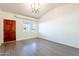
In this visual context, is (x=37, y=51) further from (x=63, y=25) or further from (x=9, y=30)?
(x=9, y=30)

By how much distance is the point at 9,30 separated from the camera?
6547 mm

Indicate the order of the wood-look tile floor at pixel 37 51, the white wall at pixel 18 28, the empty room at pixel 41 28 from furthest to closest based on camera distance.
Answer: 1. the white wall at pixel 18 28
2. the empty room at pixel 41 28
3. the wood-look tile floor at pixel 37 51

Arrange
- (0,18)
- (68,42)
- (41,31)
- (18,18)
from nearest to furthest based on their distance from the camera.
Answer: (68,42) → (0,18) → (18,18) → (41,31)

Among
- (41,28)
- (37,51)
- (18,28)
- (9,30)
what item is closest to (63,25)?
(37,51)

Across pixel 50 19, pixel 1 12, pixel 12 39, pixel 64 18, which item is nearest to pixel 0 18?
pixel 1 12

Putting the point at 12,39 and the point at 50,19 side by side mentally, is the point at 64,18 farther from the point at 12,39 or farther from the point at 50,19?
the point at 12,39

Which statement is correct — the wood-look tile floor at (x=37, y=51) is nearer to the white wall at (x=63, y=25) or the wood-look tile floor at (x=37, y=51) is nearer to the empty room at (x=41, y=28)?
the empty room at (x=41, y=28)

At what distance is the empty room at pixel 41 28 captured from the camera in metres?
4.75

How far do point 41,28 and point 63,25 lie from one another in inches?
124

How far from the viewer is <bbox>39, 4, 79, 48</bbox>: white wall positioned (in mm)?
4979

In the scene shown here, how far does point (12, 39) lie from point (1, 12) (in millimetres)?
2205

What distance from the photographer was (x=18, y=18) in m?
7.18

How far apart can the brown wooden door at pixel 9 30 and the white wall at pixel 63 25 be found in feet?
9.41

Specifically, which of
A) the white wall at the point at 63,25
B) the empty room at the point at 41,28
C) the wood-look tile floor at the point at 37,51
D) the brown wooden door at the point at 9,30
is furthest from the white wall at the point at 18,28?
the wood-look tile floor at the point at 37,51
